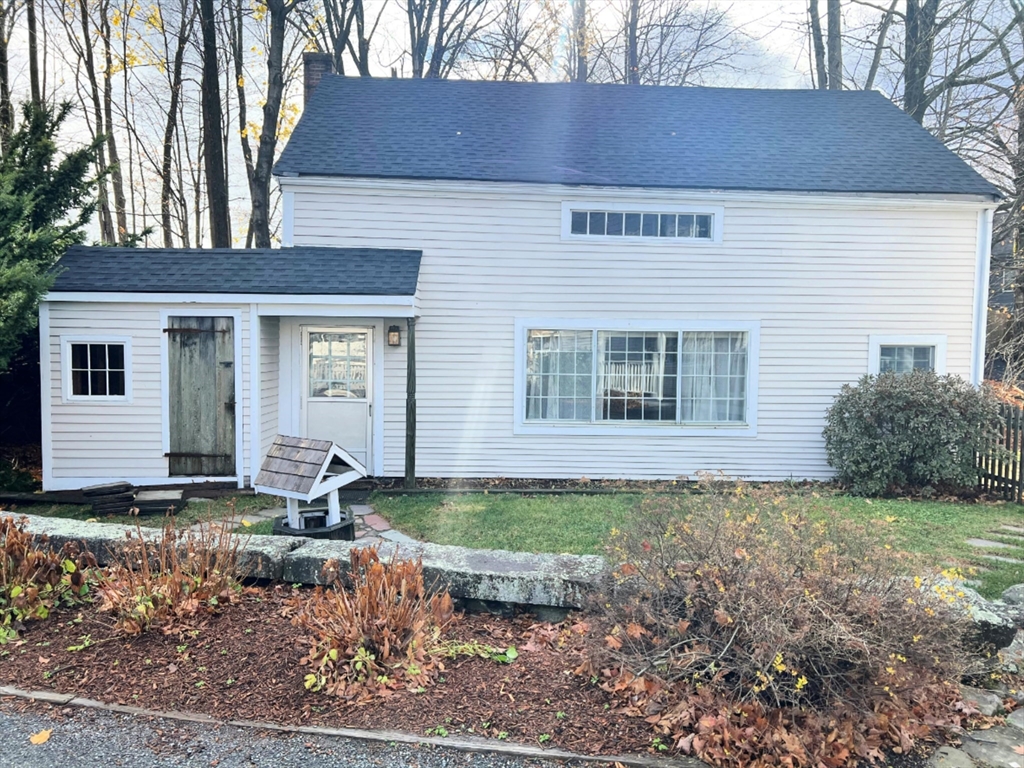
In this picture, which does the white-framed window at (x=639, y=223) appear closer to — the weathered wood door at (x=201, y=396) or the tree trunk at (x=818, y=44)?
the weathered wood door at (x=201, y=396)

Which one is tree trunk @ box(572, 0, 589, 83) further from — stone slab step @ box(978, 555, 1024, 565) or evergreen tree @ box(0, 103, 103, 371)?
stone slab step @ box(978, 555, 1024, 565)

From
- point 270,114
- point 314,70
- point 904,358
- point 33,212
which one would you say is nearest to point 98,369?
point 33,212

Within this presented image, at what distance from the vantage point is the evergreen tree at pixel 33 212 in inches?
277

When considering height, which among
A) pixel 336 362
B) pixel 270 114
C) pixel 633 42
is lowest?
pixel 336 362

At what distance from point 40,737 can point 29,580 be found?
4.24 feet

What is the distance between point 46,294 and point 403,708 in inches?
285

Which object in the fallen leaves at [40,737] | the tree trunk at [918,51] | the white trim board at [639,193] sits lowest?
the fallen leaves at [40,737]

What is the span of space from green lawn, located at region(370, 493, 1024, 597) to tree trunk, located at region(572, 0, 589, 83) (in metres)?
16.1

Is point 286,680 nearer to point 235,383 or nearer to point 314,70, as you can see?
point 235,383

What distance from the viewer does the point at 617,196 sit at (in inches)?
349

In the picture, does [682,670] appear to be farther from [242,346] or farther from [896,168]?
[896,168]

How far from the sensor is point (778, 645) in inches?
100.0

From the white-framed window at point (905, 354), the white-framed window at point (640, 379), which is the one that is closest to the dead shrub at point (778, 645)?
the white-framed window at point (640, 379)

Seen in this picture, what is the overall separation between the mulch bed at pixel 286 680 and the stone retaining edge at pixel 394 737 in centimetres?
4
